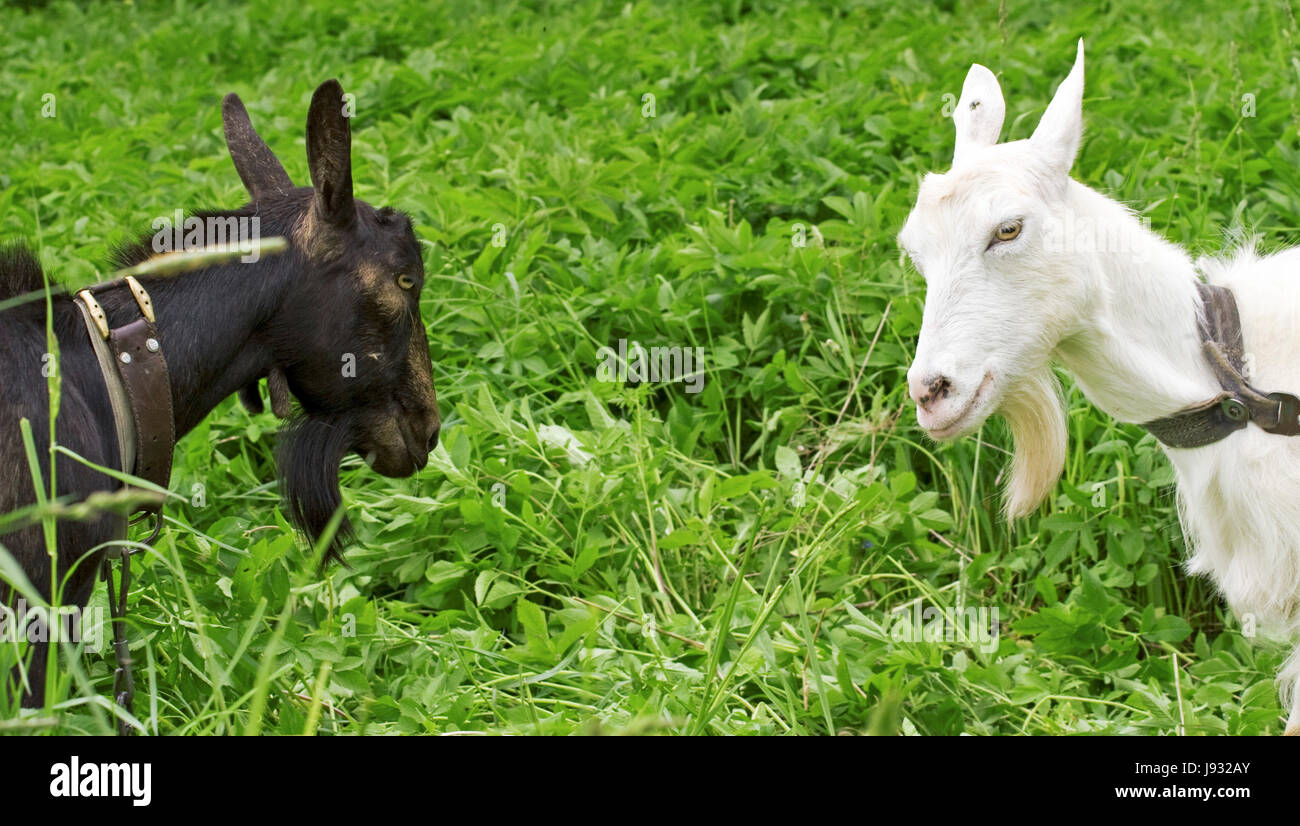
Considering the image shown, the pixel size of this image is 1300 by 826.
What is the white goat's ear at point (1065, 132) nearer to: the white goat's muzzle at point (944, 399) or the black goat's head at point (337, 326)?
the white goat's muzzle at point (944, 399)

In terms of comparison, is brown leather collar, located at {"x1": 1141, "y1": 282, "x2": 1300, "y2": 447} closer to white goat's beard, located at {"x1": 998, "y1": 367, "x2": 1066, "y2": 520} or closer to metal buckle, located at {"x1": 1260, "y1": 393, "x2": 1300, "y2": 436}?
metal buckle, located at {"x1": 1260, "y1": 393, "x2": 1300, "y2": 436}

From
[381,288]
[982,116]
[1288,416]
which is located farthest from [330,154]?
[1288,416]

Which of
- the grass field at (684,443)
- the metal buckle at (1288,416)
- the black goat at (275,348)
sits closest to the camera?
the black goat at (275,348)

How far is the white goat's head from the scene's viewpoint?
264 centimetres

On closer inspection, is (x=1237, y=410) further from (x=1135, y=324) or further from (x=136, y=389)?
(x=136, y=389)

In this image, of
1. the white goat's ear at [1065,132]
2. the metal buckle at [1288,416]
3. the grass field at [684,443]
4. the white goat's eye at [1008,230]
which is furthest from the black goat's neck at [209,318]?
the metal buckle at [1288,416]

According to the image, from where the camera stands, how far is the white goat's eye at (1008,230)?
2623 millimetres

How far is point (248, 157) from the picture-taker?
2.92m

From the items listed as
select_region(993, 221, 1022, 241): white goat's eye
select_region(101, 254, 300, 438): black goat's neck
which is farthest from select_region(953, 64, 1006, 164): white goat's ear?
select_region(101, 254, 300, 438): black goat's neck

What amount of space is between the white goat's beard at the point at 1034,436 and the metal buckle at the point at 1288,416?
1.48ft

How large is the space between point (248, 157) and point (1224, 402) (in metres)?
2.16

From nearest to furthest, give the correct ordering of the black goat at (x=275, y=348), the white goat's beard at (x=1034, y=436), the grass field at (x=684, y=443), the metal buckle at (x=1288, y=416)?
1. the black goat at (x=275, y=348)
2. the metal buckle at (x=1288, y=416)
3. the white goat's beard at (x=1034, y=436)
4. the grass field at (x=684, y=443)

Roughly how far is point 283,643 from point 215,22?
21.2ft

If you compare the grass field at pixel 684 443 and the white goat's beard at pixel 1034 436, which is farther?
the grass field at pixel 684 443
